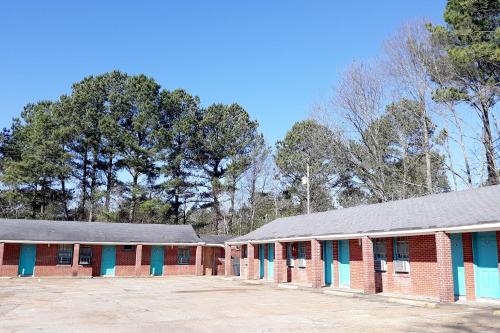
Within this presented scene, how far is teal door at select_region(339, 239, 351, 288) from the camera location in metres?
21.1

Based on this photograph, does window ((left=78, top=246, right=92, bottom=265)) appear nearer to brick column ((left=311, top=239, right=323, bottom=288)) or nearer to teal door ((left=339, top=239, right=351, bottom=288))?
brick column ((left=311, top=239, right=323, bottom=288))

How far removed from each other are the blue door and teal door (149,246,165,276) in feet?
78.0

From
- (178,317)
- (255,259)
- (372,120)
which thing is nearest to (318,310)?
(178,317)

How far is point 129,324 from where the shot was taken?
1059cm

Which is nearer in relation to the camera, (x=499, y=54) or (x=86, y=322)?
(x=86, y=322)

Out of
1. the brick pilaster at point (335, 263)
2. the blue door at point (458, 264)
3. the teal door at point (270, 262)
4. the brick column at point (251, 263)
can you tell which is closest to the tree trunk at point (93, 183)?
the brick column at point (251, 263)

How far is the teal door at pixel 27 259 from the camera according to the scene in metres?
30.5

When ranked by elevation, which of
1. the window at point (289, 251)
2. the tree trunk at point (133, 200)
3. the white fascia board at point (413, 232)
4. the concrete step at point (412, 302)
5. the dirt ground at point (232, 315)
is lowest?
the dirt ground at point (232, 315)

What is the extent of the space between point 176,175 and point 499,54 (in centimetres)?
3226

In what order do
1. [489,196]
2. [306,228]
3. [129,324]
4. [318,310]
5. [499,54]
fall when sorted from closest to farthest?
[129,324], [318,310], [489,196], [499,54], [306,228]

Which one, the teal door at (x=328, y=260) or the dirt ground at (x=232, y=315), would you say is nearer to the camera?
the dirt ground at (x=232, y=315)

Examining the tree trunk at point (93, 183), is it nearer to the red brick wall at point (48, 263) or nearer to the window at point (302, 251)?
the red brick wall at point (48, 263)

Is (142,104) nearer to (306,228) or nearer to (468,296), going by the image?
(306,228)

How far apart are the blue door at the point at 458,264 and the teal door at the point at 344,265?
591 cm
